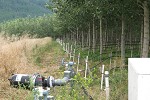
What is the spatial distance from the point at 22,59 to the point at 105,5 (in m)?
6.22

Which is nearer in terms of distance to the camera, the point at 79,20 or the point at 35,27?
the point at 79,20

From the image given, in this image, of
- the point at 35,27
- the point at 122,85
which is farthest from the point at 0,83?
the point at 35,27

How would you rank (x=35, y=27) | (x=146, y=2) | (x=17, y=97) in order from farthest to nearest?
(x=35, y=27) < (x=146, y=2) < (x=17, y=97)

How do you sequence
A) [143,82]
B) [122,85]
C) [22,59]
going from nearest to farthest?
1. [143,82]
2. [122,85]
3. [22,59]

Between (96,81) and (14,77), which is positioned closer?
(14,77)

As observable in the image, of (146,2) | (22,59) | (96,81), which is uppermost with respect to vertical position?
(146,2)

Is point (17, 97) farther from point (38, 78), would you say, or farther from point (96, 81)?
point (96, 81)

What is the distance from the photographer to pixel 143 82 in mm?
4520

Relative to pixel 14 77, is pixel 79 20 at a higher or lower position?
higher

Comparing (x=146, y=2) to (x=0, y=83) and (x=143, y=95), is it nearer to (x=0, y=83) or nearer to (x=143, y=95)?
(x=0, y=83)

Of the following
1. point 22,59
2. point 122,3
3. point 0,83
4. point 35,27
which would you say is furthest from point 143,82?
point 35,27

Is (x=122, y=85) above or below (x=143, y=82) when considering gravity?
below

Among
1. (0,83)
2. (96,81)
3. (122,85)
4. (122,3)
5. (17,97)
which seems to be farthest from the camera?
(122,3)

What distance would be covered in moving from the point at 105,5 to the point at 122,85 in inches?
336
